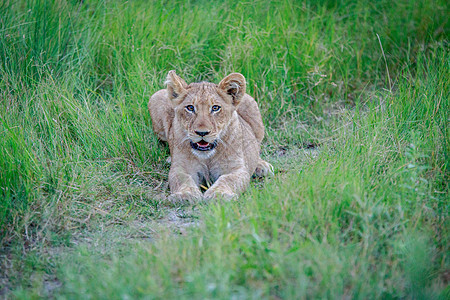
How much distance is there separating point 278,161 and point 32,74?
2816mm

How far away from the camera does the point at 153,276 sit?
2.95 m

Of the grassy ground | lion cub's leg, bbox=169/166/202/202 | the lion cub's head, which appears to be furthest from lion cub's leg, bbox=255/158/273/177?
lion cub's leg, bbox=169/166/202/202

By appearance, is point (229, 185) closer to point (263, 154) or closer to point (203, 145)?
point (203, 145)

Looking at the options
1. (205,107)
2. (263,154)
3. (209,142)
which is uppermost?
(205,107)

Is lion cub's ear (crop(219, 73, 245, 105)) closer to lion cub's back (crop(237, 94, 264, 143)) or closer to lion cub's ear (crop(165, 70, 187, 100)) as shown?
lion cub's ear (crop(165, 70, 187, 100))

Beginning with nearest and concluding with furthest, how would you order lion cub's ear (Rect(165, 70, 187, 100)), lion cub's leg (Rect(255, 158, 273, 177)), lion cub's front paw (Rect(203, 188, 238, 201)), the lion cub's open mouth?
lion cub's front paw (Rect(203, 188, 238, 201)) → the lion cub's open mouth → lion cub's ear (Rect(165, 70, 187, 100)) → lion cub's leg (Rect(255, 158, 273, 177))

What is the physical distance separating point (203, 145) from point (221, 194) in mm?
619

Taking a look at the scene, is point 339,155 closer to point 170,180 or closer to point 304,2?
point 170,180

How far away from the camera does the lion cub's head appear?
461 centimetres

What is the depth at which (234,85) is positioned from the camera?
16.0ft

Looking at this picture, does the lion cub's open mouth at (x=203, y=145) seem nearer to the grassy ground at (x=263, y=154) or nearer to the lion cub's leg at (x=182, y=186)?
the lion cub's leg at (x=182, y=186)

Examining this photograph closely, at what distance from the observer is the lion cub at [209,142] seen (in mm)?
4594

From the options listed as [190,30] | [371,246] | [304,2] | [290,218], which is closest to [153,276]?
[290,218]

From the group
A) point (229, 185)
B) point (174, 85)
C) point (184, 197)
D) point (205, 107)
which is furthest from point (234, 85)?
point (184, 197)
